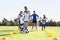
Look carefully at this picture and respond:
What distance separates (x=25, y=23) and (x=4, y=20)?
74.3 feet

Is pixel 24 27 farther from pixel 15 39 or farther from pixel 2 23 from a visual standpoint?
pixel 2 23

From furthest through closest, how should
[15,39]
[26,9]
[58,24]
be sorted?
[58,24]
[26,9]
[15,39]

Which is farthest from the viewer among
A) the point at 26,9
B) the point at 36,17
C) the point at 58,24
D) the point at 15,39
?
the point at 58,24

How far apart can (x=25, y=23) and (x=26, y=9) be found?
3.25ft

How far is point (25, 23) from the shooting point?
65.7ft

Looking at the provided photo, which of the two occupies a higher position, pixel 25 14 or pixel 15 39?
pixel 25 14

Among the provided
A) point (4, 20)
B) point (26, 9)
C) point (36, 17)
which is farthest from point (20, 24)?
point (4, 20)

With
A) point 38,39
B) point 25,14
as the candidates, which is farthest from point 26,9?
point 38,39

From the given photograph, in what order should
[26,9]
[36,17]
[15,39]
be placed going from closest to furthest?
1. [15,39]
2. [26,9]
3. [36,17]

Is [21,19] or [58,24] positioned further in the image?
[58,24]

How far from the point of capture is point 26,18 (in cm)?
1997

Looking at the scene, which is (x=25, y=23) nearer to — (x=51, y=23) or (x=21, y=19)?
(x=21, y=19)

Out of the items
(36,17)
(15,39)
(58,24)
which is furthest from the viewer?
(58,24)

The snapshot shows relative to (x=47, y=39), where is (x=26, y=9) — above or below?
above
